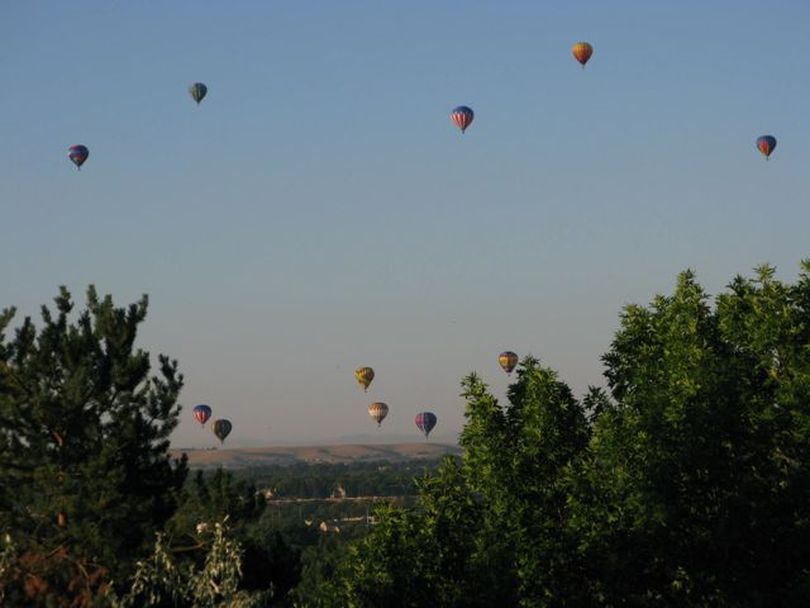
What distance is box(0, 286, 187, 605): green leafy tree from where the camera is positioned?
42719 mm

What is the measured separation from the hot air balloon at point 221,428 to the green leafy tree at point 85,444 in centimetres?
10300

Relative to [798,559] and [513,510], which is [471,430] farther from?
[798,559]

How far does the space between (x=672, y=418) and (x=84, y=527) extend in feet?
61.4

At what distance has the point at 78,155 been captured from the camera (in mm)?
117000

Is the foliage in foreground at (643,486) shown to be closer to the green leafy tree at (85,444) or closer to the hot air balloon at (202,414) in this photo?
the green leafy tree at (85,444)

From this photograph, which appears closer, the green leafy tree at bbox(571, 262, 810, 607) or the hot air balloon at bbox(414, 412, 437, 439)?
the green leafy tree at bbox(571, 262, 810, 607)

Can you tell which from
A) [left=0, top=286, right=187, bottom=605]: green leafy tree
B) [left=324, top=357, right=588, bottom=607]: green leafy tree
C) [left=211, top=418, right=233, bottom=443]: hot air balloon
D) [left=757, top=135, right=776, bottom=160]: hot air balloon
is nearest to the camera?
[left=0, top=286, right=187, bottom=605]: green leafy tree

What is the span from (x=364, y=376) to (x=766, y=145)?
53.6 metres

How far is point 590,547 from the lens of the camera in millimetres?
48125

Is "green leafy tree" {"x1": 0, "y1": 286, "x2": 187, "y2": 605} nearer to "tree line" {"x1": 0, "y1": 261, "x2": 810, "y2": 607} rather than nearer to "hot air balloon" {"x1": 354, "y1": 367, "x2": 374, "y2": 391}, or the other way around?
"tree line" {"x1": 0, "y1": 261, "x2": 810, "y2": 607}

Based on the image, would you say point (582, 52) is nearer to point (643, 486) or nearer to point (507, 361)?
point (507, 361)

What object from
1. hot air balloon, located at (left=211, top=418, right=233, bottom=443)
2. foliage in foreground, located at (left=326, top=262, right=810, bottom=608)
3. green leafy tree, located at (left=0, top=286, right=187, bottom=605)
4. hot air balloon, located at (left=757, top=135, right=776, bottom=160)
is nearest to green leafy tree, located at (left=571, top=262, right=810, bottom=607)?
foliage in foreground, located at (left=326, top=262, right=810, bottom=608)

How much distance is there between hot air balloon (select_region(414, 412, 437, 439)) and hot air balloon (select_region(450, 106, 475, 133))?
4449 cm

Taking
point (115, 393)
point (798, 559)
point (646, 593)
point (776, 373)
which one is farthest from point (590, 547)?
point (115, 393)
